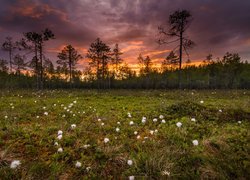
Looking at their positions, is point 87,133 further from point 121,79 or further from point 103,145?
point 121,79

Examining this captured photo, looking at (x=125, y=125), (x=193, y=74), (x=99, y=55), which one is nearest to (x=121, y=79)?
(x=99, y=55)

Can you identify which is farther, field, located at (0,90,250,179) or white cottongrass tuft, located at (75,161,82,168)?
white cottongrass tuft, located at (75,161,82,168)

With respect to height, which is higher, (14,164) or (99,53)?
(99,53)

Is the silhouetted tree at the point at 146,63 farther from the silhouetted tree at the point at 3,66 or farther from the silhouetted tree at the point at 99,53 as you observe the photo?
the silhouetted tree at the point at 3,66

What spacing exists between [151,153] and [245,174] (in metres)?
1.84

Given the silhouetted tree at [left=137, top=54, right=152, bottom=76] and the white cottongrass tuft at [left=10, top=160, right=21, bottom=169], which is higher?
the silhouetted tree at [left=137, top=54, right=152, bottom=76]

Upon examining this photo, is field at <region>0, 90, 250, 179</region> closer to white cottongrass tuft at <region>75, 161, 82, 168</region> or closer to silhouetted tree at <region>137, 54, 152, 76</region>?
white cottongrass tuft at <region>75, 161, 82, 168</region>

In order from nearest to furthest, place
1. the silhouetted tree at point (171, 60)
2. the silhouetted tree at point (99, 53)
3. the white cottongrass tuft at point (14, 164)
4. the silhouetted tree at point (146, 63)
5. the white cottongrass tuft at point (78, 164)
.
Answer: the white cottongrass tuft at point (14, 164)
the white cottongrass tuft at point (78, 164)
the silhouetted tree at point (171, 60)
the silhouetted tree at point (99, 53)
the silhouetted tree at point (146, 63)

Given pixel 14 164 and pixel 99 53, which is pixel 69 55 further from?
pixel 14 164

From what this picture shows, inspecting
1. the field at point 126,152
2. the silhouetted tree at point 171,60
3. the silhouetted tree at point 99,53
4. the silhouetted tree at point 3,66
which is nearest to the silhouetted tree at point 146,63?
the silhouetted tree at point 171,60

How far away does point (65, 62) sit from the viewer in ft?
160

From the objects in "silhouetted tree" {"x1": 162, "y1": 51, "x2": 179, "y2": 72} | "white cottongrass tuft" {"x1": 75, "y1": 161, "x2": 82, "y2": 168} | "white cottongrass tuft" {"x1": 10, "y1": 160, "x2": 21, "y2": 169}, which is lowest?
"white cottongrass tuft" {"x1": 75, "y1": 161, "x2": 82, "y2": 168}

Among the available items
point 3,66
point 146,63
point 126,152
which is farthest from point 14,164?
point 3,66

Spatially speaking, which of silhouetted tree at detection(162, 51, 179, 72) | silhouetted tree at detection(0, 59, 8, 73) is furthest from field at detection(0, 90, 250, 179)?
silhouetted tree at detection(0, 59, 8, 73)
